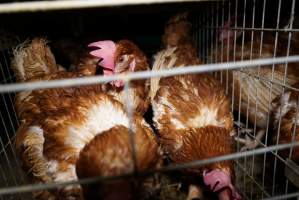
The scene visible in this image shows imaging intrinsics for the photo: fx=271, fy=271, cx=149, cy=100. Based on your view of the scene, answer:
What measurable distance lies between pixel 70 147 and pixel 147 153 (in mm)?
363

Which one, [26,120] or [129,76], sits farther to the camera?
[26,120]

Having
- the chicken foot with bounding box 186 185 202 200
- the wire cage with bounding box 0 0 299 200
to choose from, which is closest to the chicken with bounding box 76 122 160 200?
the wire cage with bounding box 0 0 299 200

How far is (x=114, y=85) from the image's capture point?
1.70 m

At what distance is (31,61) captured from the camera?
192cm

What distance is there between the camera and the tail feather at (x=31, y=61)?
1.90 m

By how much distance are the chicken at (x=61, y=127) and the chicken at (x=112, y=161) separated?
26mm

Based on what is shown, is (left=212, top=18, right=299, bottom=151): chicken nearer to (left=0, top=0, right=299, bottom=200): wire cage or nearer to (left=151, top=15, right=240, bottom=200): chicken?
(left=0, top=0, right=299, bottom=200): wire cage

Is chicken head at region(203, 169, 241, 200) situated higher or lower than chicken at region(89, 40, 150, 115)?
lower

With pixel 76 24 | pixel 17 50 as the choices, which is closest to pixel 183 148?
pixel 17 50

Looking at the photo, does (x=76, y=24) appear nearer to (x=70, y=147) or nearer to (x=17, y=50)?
(x=17, y=50)

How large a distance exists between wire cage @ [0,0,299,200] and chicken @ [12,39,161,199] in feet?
0.35

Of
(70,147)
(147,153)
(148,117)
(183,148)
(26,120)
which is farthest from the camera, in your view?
(148,117)

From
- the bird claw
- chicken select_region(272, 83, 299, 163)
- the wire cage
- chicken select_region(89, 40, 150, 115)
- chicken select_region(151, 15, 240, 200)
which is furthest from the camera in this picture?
the bird claw

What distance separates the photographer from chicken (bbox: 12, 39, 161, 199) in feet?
3.95
